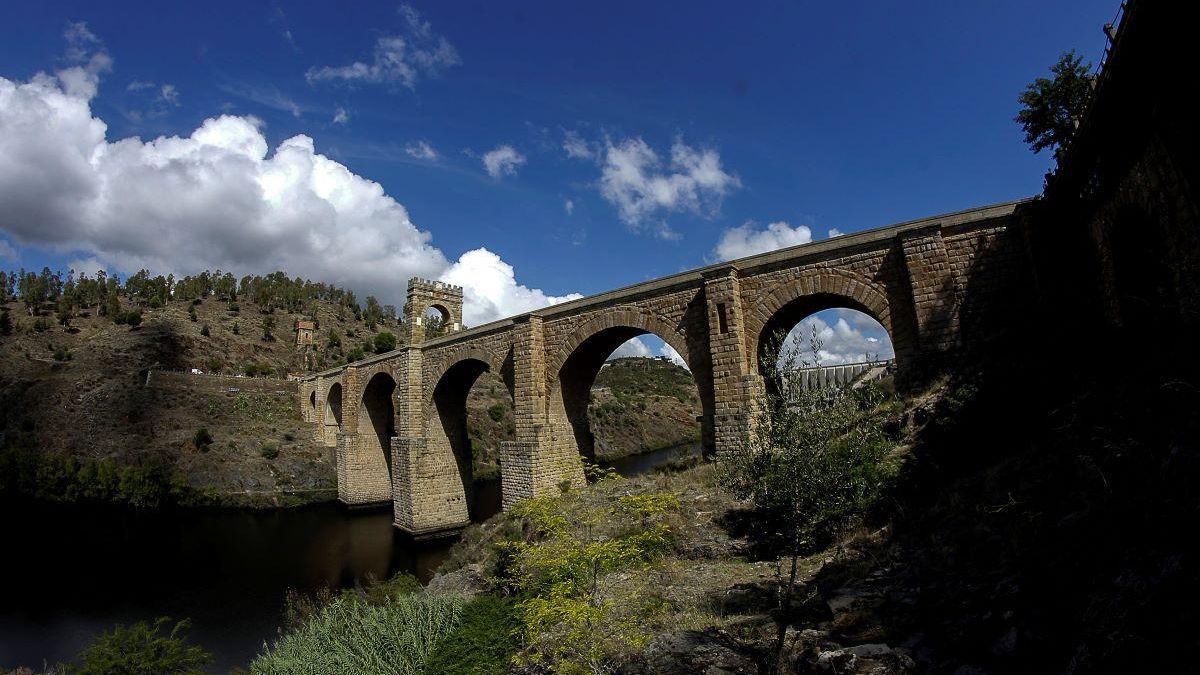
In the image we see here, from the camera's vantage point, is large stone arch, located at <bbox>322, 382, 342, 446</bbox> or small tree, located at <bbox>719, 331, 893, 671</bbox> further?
large stone arch, located at <bbox>322, 382, 342, 446</bbox>

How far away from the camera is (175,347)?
52469mm

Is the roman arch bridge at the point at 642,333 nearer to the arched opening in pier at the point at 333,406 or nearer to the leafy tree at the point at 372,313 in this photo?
the arched opening in pier at the point at 333,406

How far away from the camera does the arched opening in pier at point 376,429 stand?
3250 cm

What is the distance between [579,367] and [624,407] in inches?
1585

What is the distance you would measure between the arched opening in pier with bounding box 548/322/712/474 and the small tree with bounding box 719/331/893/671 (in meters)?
8.63

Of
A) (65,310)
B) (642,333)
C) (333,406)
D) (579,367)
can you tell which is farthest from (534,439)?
(65,310)

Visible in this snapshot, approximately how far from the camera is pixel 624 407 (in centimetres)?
5919

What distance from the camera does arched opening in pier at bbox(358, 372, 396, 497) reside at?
3250 centimetres

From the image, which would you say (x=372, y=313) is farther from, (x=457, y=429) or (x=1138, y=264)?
(x=1138, y=264)

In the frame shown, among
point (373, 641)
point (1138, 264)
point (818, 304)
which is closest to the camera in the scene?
point (1138, 264)

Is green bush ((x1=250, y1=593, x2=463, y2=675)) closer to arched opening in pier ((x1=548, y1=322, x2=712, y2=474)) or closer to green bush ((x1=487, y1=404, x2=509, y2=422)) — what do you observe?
arched opening in pier ((x1=548, y1=322, x2=712, y2=474))

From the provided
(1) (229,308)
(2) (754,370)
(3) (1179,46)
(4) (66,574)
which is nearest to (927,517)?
(3) (1179,46)

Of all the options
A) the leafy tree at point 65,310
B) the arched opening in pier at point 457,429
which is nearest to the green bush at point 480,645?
the arched opening in pier at point 457,429

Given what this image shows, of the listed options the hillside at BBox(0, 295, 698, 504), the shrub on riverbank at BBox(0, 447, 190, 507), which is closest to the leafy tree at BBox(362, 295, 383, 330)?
the hillside at BBox(0, 295, 698, 504)
